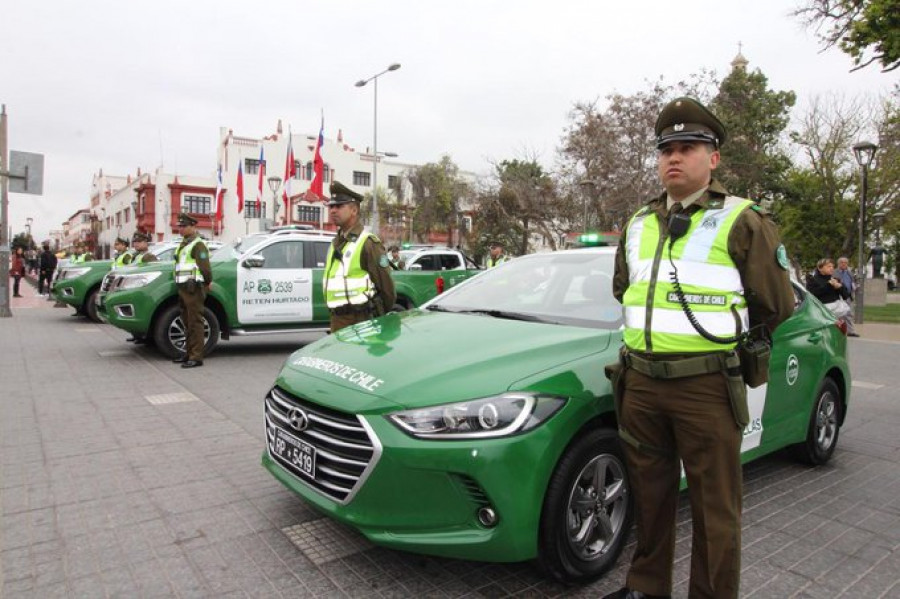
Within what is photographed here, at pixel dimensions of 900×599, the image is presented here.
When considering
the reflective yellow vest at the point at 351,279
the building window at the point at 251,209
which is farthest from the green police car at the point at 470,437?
the building window at the point at 251,209

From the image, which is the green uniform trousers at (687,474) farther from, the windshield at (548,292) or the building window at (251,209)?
the building window at (251,209)

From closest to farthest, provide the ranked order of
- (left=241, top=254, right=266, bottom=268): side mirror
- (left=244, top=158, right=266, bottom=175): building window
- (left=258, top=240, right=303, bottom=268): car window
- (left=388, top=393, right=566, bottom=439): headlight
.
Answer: (left=388, top=393, right=566, bottom=439): headlight → (left=241, top=254, right=266, bottom=268): side mirror → (left=258, top=240, right=303, bottom=268): car window → (left=244, top=158, right=266, bottom=175): building window

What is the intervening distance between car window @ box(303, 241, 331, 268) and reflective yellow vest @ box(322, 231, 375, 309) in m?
4.32

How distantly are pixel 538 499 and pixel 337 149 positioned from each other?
2246 inches

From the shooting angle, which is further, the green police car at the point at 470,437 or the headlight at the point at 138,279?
the headlight at the point at 138,279

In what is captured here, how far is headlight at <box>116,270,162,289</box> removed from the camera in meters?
8.41

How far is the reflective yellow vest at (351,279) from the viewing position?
5277 millimetres

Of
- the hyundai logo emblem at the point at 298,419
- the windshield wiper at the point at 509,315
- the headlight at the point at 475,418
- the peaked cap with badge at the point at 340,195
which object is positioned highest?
the peaked cap with badge at the point at 340,195

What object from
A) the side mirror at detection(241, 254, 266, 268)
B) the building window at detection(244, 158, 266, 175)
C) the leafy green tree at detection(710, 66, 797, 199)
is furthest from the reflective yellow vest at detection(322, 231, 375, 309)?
the building window at detection(244, 158, 266, 175)

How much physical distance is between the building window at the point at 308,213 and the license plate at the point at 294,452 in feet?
171

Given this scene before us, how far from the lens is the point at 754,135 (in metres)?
33.2

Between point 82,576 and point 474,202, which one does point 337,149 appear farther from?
point 82,576

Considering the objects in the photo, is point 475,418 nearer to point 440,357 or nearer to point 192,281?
point 440,357

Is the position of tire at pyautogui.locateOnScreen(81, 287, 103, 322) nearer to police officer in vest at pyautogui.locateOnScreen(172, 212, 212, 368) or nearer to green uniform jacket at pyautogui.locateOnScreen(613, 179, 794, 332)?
police officer in vest at pyautogui.locateOnScreen(172, 212, 212, 368)
